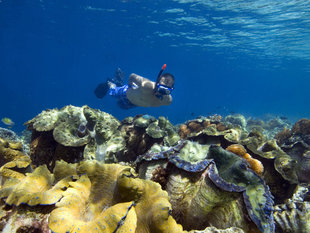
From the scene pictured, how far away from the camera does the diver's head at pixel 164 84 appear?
6.29 metres

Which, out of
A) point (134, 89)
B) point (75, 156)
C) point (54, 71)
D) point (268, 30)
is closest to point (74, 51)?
point (54, 71)

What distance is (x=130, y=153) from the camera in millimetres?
4793

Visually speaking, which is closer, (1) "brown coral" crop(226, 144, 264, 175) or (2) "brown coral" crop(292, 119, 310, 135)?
(1) "brown coral" crop(226, 144, 264, 175)

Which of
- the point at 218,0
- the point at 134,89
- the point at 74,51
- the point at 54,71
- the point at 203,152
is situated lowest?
the point at 54,71

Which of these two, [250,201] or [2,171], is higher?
[250,201]

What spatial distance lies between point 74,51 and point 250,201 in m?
70.2

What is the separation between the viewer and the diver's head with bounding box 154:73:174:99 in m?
6.29

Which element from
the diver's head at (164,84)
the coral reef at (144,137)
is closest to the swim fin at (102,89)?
the diver's head at (164,84)

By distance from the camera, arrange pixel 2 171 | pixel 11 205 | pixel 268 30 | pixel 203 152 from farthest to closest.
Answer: pixel 268 30, pixel 203 152, pixel 2 171, pixel 11 205

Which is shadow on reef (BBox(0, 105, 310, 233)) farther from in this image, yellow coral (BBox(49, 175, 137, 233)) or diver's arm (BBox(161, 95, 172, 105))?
diver's arm (BBox(161, 95, 172, 105))

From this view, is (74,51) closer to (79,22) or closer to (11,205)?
(79,22)

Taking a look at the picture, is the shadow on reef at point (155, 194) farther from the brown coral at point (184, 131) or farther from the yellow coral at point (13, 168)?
the brown coral at point (184, 131)

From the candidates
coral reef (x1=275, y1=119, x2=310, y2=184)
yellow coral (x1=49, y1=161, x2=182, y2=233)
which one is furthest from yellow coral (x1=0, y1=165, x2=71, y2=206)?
coral reef (x1=275, y1=119, x2=310, y2=184)

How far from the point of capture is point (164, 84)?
6.37 meters
